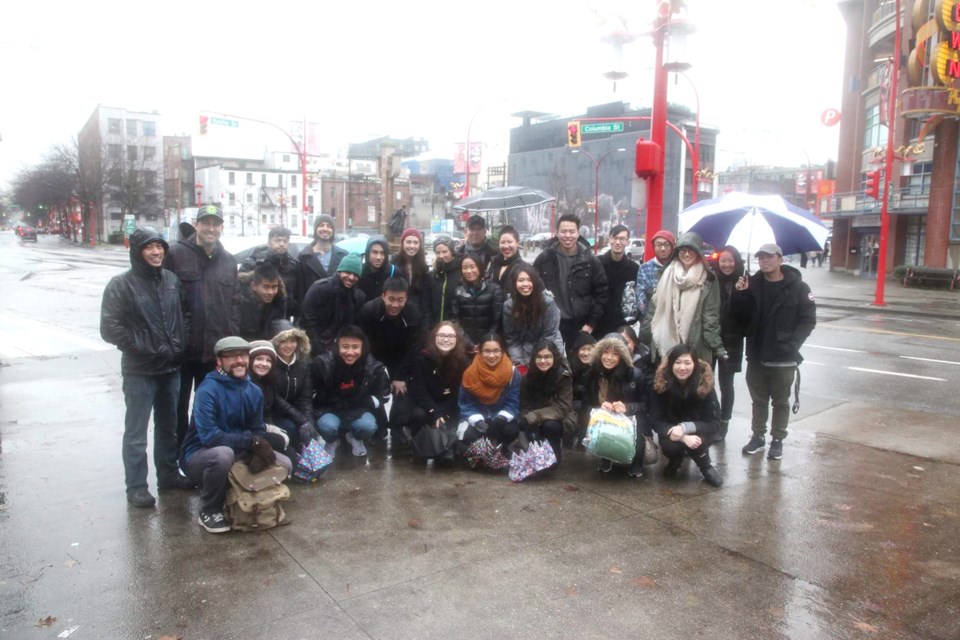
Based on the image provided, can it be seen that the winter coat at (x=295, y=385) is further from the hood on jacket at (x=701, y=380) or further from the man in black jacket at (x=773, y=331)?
the man in black jacket at (x=773, y=331)

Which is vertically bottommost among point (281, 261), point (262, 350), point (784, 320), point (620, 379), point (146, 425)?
point (146, 425)

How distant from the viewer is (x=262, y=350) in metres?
5.47

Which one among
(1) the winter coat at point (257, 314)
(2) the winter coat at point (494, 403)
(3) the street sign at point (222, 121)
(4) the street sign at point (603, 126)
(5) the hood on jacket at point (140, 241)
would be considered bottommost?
(2) the winter coat at point (494, 403)

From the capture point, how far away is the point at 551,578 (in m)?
3.98

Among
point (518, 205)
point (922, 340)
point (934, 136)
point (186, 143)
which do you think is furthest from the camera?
point (186, 143)

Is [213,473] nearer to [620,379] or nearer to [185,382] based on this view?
[185,382]

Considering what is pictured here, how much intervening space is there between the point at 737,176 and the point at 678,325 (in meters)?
108

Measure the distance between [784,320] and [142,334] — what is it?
16.8ft

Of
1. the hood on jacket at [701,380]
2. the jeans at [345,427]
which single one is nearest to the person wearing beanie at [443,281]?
the jeans at [345,427]

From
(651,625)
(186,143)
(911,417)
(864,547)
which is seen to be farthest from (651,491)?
(186,143)

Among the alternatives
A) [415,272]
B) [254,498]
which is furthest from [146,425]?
[415,272]

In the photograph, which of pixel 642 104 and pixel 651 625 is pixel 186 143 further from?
pixel 651 625

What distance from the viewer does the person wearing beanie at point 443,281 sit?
6.95m

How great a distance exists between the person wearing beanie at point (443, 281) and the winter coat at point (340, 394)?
93 cm
